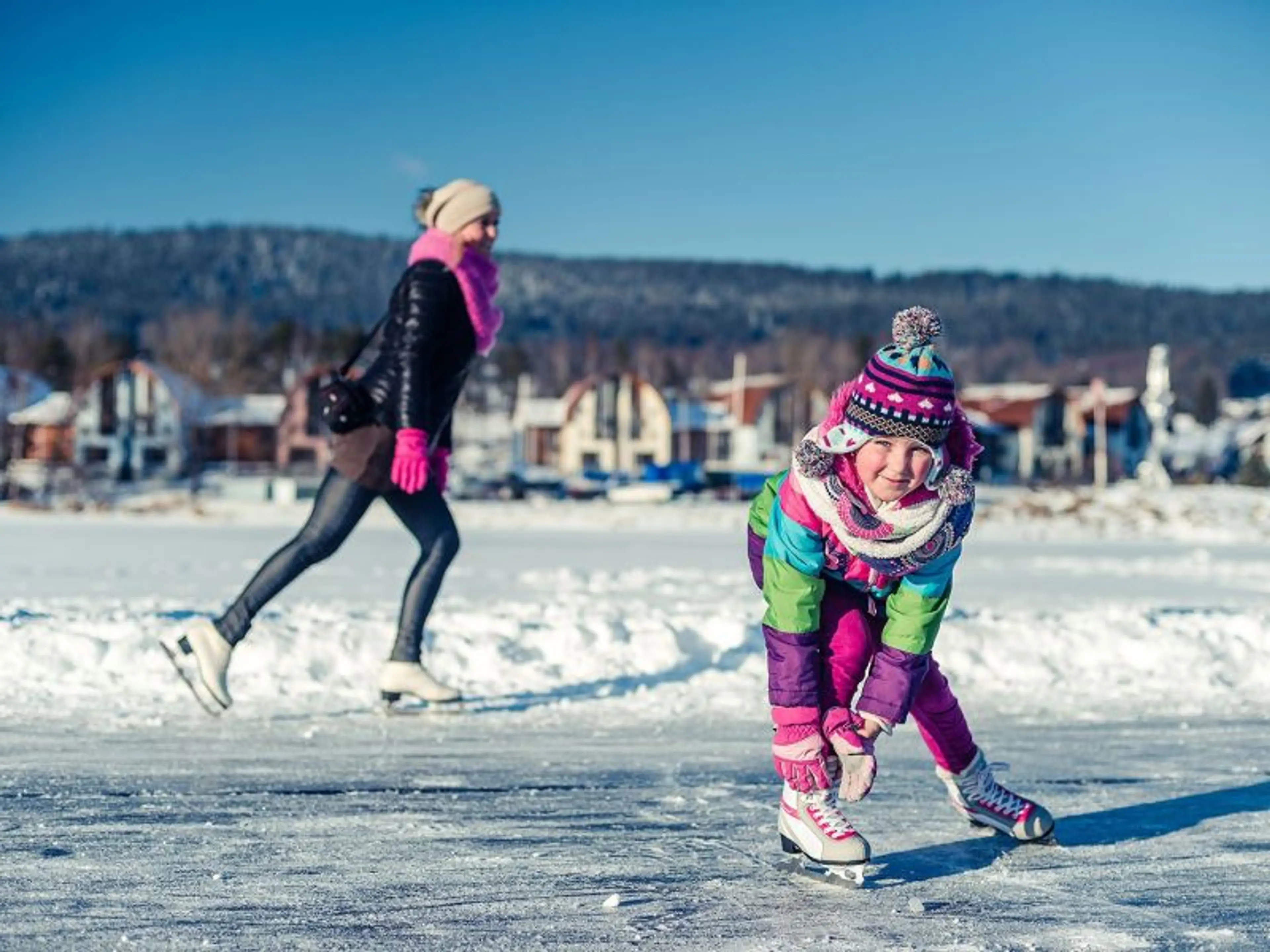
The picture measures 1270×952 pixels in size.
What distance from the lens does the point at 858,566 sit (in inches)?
124

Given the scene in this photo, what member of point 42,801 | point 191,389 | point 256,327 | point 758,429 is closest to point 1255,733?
point 42,801

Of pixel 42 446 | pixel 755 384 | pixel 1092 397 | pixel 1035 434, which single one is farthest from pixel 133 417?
pixel 1092 397

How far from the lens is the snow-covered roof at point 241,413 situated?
75.5 metres

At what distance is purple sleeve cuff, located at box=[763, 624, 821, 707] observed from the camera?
313 centimetres

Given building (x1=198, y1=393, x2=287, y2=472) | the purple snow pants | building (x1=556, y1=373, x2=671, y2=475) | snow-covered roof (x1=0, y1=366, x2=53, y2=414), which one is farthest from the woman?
building (x1=556, y1=373, x2=671, y2=475)

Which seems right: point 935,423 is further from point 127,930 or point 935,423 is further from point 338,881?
point 127,930

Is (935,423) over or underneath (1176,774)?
over

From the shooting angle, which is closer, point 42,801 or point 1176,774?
point 42,801

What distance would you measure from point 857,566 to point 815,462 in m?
0.26

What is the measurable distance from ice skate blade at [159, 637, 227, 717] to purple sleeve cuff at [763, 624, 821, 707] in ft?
8.23

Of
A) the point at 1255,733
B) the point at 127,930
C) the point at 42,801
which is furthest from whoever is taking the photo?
the point at 1255,733

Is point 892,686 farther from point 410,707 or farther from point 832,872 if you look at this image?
point 410,707

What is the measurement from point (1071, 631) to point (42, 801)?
5.40m

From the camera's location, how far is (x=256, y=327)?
407 ft
